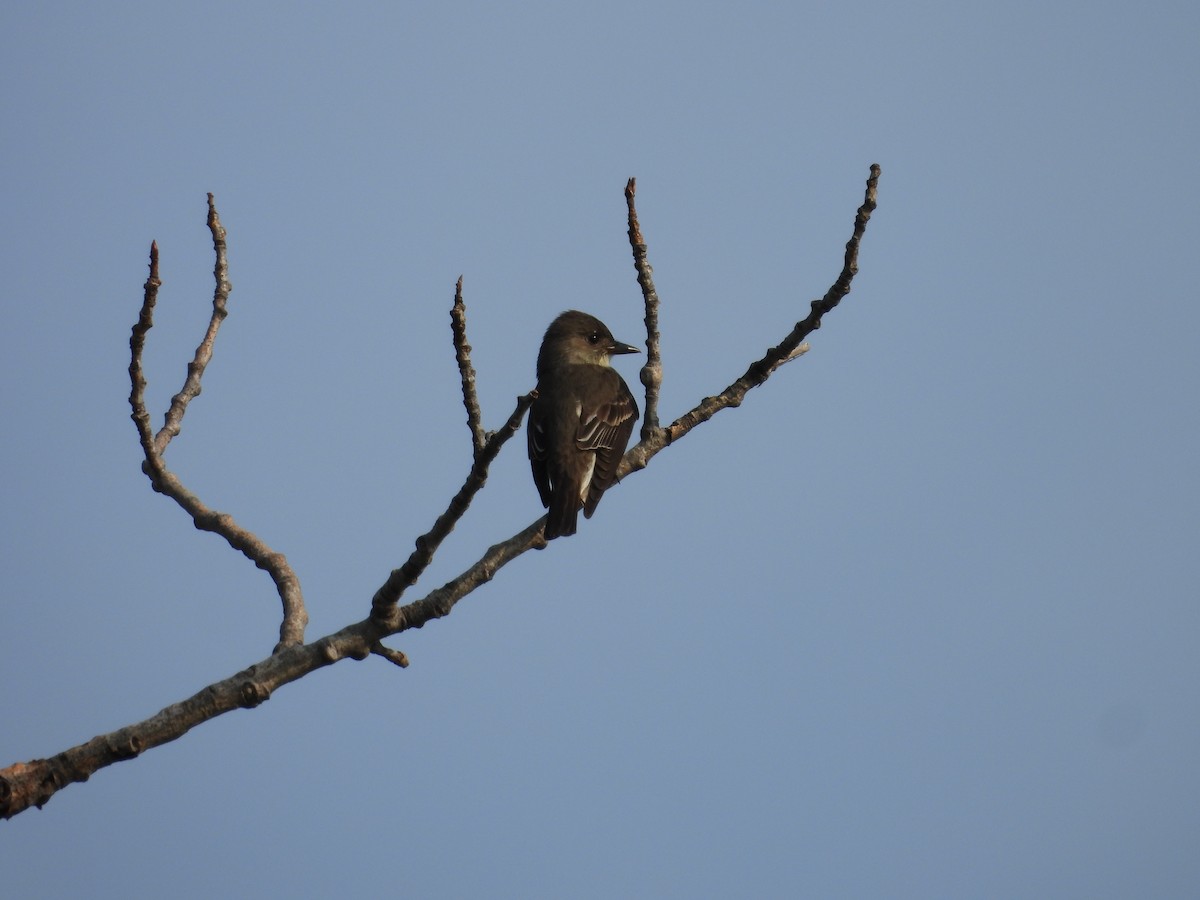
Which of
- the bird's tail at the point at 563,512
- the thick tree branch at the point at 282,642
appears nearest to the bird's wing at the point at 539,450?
the bird's tail at the point at 563,512

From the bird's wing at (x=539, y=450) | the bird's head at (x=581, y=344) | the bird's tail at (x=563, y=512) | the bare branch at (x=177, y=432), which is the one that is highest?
the bird's head at (x=581, y=344)

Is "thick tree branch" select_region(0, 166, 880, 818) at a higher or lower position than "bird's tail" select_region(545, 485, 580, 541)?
lower

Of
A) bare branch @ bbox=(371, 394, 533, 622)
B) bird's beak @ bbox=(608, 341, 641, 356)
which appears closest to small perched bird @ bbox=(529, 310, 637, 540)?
bird's beak @ bbox=(608, 341, 641, 356)

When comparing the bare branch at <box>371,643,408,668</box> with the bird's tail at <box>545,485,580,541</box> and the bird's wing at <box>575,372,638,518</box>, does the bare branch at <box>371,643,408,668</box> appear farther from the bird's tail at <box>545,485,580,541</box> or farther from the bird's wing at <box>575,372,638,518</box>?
the bird's wing at <box>575,372,638,518</box>

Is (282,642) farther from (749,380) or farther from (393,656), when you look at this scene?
(749,380)

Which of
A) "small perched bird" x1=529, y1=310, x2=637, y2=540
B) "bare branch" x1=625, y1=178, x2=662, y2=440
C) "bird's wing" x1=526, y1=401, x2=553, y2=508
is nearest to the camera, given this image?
"bare branch" x1=625, y1=178, x2=662, y2=440

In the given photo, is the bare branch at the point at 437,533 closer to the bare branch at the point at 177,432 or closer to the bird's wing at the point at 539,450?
the bare branch at the point at 177,432

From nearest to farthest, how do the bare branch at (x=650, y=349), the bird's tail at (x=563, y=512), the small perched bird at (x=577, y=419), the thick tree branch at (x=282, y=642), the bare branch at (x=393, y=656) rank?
the thick tree branch at (x=282, y=642)
the bare branch at (x=393, y=656)
the bare branch at (x=650, y=349)
the bird's tail at (x=563, y=512)
the small perched bird at (x=577, y=419)

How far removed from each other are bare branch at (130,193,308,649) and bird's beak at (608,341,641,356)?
4716 millimetres

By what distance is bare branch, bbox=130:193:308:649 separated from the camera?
19.4ft

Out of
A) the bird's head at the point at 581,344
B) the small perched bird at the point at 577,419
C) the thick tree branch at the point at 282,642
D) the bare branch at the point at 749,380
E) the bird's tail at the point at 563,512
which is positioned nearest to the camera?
Answer: the thick tree branch at the point at 282,642

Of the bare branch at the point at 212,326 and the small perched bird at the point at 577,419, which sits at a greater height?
the small perched bird at the point at 577,419

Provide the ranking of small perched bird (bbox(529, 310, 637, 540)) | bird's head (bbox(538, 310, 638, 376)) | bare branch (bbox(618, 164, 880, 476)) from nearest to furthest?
1. bare branch (bbox(618, 164, 880, 476))
2. small perched bird (bbox(529, 310, 637, 540))
3. bird's head (bbox(538, 310, 638, 376))

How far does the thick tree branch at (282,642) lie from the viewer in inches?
190
